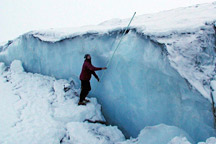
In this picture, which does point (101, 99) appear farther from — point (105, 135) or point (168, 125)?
point (168, 125)

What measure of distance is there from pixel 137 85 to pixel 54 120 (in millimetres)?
1693

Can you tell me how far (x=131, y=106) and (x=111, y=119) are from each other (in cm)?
63

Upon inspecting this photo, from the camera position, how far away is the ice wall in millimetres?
2529

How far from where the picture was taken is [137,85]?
3.25 m

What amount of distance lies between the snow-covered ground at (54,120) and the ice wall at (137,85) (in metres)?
0.19

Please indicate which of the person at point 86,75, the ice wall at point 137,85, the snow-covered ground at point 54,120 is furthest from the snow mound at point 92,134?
the person at point 86,75

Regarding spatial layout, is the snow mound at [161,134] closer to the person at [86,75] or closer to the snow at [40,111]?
the snow at [40,111]

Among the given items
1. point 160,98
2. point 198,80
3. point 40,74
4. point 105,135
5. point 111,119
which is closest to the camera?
point 198,80

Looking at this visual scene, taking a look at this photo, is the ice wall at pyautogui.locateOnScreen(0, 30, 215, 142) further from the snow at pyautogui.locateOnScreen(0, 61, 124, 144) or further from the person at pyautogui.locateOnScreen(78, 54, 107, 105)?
the snow at pyautogui.locateOnScreen(0, 61, 124, 144)

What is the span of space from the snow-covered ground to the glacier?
23 cm

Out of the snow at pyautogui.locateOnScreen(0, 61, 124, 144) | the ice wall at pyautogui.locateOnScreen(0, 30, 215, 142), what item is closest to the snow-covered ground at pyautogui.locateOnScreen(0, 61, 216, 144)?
the snow at pyautogui.locateOnScreen(0, 61, 124, 144)

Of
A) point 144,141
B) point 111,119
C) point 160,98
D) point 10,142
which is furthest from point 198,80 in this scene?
point 10,142

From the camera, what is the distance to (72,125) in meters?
3.37

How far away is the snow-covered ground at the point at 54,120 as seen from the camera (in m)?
2.74
